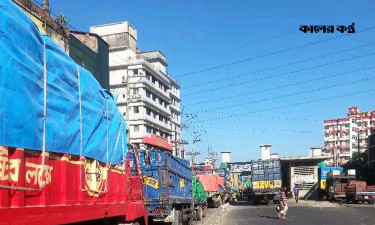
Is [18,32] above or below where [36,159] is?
above

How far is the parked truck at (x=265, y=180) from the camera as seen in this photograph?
34594mm

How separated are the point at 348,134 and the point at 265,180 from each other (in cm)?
10625

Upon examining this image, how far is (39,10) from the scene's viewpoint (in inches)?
1222

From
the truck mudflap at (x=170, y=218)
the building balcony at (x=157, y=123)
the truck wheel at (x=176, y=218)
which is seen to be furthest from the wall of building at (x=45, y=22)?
the building balcony at (x=157, y=123)

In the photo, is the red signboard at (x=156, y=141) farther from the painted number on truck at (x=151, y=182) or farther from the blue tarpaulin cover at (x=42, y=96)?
the blue tarpaulin cover at (x=42, y=96)

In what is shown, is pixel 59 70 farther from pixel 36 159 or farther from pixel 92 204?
pixel 92 204

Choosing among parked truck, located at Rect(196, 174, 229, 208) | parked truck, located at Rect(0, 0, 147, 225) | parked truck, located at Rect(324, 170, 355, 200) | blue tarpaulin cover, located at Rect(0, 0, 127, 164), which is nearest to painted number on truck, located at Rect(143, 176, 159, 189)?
parked truck, located at Rect(0, 0, 147, 225)

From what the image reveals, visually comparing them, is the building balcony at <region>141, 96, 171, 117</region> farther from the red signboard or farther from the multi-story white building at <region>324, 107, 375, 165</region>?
the multi-story white building at <region>324, 107, 375, 165</region>

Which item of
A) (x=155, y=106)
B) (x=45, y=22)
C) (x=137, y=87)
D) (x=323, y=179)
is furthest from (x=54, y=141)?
(x=155, y=106)

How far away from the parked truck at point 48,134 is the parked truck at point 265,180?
97.3 ft

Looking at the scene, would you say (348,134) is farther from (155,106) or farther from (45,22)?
(45,22)

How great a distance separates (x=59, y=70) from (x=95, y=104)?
1177 millimetres

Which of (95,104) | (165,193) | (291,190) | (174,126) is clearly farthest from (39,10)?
(174,126)

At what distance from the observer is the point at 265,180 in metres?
35.1
